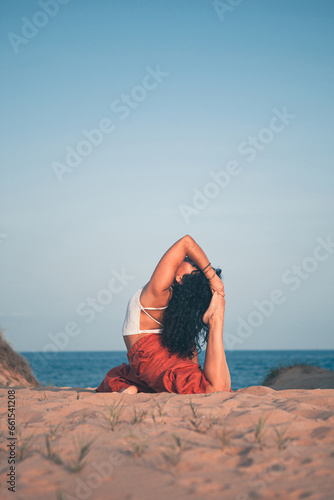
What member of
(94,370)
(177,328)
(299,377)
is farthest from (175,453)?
(94,370)

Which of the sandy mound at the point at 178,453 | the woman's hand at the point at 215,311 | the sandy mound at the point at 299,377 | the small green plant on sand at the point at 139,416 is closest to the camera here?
the sandy mound at the point at 178,453

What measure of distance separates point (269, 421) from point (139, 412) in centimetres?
97

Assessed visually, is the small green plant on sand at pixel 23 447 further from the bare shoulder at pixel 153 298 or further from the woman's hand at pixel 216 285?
the woman's hand at pixel 216 285

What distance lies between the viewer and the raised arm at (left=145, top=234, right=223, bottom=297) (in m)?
4.38

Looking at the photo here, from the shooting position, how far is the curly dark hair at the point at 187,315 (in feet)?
15.2

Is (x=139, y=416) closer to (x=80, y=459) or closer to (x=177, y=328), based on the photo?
(x=80, y=459)

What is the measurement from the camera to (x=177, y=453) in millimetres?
2143

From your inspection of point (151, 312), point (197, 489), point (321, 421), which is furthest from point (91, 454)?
point (151, 312)

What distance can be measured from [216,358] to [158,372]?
0.68 meters

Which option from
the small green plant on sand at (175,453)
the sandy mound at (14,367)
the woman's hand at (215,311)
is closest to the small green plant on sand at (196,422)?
the small green plant on sand at (175,453)

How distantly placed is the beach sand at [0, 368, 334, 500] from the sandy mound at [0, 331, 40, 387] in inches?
258

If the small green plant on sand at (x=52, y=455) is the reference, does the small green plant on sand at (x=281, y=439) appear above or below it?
above

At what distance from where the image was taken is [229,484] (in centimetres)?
183

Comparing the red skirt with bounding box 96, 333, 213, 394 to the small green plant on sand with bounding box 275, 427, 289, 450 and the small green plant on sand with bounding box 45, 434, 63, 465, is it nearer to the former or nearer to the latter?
the small green plant on sand with bounding box 275, 427, 289, 450
